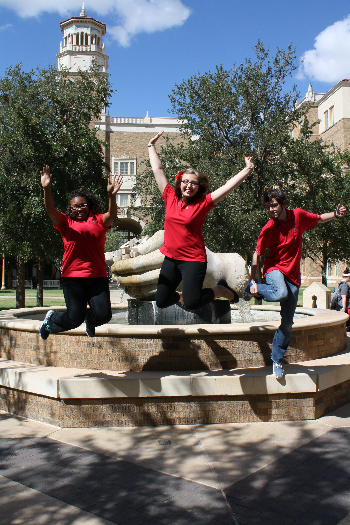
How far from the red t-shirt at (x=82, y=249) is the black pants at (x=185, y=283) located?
2.00 feet

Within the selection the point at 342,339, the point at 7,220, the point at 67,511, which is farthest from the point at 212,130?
the point at 67,511

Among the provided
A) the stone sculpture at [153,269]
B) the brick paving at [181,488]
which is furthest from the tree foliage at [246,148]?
the brick paving at [181,488]

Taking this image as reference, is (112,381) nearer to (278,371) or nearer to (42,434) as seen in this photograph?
(42,434)

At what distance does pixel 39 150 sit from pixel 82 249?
45.4 ft

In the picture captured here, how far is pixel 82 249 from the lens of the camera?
4.27 metres

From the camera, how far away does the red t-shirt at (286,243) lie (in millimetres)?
4309

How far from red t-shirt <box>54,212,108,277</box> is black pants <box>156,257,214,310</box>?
0.61 m

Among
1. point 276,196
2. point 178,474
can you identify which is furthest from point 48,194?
point 178,474

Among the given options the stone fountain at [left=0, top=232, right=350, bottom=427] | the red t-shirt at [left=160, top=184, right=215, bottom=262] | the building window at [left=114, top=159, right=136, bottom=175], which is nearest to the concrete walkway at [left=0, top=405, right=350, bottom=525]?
the stone fountain at [left=0, top=232, right=350, bottom=427]

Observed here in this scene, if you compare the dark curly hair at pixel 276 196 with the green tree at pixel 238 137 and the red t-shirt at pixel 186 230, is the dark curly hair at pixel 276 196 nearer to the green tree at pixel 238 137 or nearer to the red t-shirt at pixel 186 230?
the red t-shirt at pixel 186 230

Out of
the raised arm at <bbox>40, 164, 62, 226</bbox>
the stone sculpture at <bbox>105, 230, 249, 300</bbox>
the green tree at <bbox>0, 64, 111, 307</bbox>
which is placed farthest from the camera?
the green tree at <bbox>0, 64, 111, 307</bbox>

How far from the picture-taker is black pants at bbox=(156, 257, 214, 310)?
4164 millimetres

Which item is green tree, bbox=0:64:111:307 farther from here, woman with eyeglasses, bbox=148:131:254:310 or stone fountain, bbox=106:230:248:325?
woman with eyeglasses, bbox=148:131:254:310

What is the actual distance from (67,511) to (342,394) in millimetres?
3372
